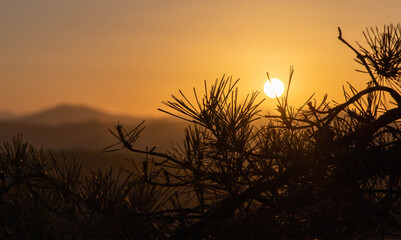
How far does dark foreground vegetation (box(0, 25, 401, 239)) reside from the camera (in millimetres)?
1735

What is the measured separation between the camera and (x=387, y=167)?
1747 millimetres

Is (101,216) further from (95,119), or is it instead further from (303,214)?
(95,119)

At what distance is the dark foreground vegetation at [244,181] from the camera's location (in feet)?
5.69

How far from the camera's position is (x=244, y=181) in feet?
6.59

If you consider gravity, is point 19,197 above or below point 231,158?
below

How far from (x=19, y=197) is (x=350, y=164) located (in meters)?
1.30

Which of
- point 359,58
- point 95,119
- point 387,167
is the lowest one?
point 387,167

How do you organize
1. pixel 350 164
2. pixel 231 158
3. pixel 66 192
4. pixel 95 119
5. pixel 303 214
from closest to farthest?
pixel 350 164 < pixel 303 214 < pixel 231 158 < pixel 66 192 < pixel 95 119

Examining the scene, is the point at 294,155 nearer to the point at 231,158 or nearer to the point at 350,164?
the point at 350,164

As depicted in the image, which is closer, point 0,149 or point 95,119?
point 0,149

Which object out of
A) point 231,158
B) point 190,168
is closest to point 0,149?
point 190,168

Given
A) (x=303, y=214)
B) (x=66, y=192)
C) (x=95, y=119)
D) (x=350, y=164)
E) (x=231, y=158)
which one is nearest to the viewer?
(x=350, y=164)

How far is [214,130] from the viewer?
2.06 meters

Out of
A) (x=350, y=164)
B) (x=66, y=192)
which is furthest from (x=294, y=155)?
(x=66, y=192)
